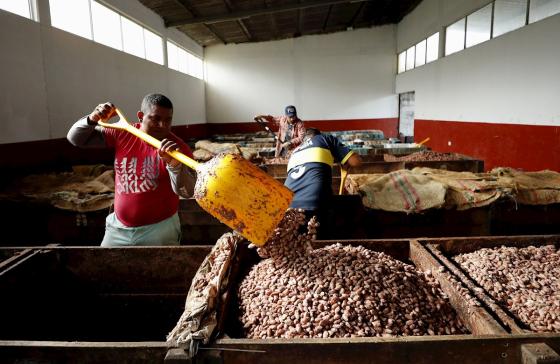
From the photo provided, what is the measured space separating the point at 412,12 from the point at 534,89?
7.23 metres

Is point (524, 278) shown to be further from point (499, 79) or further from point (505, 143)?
point (499, 79)

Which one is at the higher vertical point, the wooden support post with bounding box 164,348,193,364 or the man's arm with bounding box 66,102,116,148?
the man's arm with bounding box 66,102,116,148

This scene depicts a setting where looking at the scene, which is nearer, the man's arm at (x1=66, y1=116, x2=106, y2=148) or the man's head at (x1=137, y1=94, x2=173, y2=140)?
the man's head at (x1=137, y1=94, x2=173, y2=140)

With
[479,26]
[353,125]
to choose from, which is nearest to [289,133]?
[479,26]

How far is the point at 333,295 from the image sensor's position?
1.52 m

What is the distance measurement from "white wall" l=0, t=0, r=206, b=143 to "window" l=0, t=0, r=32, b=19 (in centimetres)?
10

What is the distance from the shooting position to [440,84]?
32.3 feet

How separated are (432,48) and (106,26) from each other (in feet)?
28.1

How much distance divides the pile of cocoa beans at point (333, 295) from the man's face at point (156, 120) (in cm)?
97

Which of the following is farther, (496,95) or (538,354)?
(496,95)

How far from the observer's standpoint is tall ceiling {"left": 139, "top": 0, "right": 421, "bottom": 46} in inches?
372

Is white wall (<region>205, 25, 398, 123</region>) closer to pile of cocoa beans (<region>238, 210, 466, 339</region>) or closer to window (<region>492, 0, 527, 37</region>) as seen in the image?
window (<region>492, 0, 527, 37</region>)

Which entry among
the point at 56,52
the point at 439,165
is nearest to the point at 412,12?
the point at 439,165

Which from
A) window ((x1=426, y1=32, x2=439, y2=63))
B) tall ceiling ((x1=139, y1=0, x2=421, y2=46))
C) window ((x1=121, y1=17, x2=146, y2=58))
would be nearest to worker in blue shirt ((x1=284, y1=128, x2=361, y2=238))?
window ((x1=121, y1=17, x2=146, y2=58))
